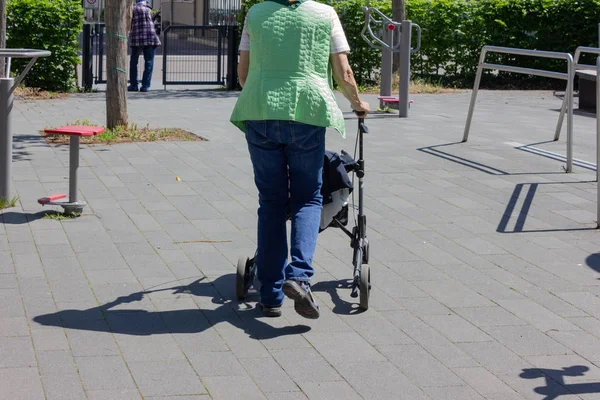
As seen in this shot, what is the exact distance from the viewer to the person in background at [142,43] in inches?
672

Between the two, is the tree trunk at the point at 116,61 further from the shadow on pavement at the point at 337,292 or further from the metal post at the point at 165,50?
the metal post at the point at 165,50

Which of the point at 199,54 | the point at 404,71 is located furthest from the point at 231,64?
the point at 404,71

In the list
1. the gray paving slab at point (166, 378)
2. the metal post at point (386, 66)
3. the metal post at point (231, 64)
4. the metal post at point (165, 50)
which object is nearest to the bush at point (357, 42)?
the metal post at point (231, 64)

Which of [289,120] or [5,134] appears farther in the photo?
[5,134]

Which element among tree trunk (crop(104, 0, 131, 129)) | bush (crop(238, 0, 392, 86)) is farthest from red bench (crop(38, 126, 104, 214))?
→ bush (crop(238, 0, 392, 86))

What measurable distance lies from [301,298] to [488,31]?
1520 cm

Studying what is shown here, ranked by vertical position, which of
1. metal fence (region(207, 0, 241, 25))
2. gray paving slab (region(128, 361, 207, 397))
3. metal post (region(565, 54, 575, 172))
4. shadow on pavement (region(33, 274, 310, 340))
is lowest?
gray paving slab (region(128, 361, 207, 397))

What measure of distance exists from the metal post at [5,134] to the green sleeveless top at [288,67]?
3.05m

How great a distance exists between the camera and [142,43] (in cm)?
1722

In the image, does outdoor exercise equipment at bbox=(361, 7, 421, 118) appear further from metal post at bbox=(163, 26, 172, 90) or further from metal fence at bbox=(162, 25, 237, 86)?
metal post at bbox=(163, 26, 172, 90)

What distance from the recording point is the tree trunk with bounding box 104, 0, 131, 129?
1107 centimetres

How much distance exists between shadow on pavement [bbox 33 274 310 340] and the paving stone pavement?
2cm

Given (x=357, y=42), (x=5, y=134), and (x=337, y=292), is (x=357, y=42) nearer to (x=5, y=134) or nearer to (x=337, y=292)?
(x=5, y=134)

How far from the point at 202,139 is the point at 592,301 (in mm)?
6285
